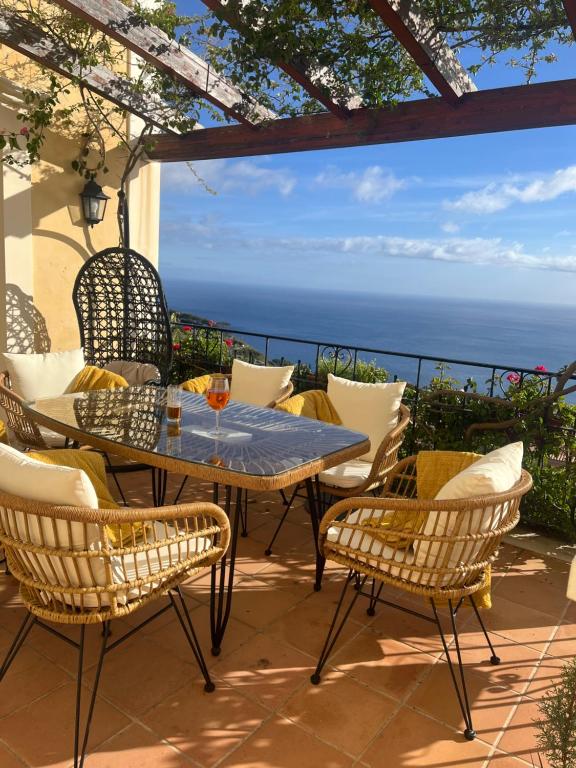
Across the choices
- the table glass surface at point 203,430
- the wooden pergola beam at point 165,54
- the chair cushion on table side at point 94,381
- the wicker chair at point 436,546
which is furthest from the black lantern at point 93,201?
the wicker chair at point 436,546

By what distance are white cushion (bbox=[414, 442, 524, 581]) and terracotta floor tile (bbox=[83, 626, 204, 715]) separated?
0.96m

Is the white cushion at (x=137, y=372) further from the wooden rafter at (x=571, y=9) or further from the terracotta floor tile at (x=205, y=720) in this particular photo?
the wooden rafter at (x=571, y=9)

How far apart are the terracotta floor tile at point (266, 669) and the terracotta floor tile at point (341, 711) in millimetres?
53

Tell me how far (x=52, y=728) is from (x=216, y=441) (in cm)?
112

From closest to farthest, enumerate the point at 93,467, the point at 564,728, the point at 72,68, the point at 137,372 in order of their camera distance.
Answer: the point at 564,728 < the point at 93,467 < the point at 137,372 < the point at 72,68

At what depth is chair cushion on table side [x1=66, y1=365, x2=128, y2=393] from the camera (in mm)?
Result: 3748

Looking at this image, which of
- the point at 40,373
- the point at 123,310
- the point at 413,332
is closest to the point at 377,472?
the point at 40,373

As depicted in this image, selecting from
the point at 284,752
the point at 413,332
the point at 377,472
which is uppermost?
the point at 377,472

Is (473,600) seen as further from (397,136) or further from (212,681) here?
(397,136)

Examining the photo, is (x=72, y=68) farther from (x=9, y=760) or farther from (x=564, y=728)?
(x=564, y=728)

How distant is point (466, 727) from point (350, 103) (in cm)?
384

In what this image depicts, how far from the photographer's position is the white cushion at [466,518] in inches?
73.0

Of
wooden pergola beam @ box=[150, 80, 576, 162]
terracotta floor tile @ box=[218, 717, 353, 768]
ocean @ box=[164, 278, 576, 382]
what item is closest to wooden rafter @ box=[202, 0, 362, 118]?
wooden pergola beam @ box=[150, 80, 576, 162]

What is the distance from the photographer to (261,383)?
12.4 feet
